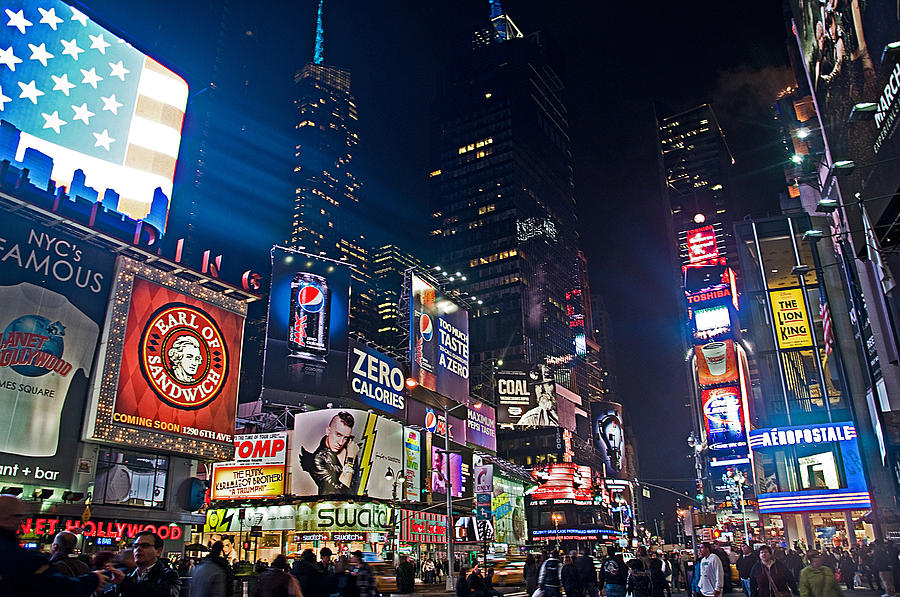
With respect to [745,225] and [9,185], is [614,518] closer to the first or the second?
[745,225]

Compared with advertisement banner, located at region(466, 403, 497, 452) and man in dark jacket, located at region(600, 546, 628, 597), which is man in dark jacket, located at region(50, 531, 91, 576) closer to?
man in dark jacket, located at region(600, 546, 628, 597)

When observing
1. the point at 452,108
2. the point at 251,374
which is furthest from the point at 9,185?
the point at 452,108

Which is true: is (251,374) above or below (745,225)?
below

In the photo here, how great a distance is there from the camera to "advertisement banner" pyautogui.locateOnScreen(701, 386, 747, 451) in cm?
6372

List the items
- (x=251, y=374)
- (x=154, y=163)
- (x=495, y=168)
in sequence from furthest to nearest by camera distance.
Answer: (x=495, y=168) → (x=251, y=374) → (x=154, y=163)

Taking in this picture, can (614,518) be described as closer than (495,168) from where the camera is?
Yes

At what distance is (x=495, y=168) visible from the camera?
6914 inches

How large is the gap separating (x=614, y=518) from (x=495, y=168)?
96138mm

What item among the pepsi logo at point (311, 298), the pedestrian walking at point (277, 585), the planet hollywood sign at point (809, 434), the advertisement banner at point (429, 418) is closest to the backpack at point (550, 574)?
the pedestrian walking at point (277, 585)

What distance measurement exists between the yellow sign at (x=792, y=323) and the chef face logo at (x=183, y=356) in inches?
1575

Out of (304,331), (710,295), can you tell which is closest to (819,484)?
(710,295)

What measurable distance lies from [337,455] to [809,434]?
1230 inches

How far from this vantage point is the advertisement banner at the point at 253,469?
45031 mm

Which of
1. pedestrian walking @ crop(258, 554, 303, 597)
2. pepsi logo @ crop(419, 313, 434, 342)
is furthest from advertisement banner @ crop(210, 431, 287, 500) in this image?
pedestrian walking @ crop(258, 554, 303, 597)
